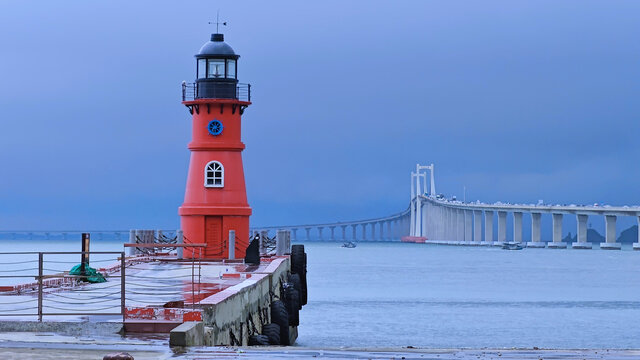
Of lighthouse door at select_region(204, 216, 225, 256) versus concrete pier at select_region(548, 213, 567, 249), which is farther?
concrete pier at select_region(548, 213, 567, 249)

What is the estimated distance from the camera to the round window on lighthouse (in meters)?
30.8

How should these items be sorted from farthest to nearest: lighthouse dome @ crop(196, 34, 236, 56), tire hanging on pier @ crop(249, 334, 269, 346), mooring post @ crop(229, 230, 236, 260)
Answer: lighthouse dome @ crop(196, 34, 236, 56) < mooring post @ crop(229, 230, 236, 260) < tire hanging on pier @ crop(249, 334, 269, 346)

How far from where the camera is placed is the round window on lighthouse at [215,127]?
3084cm

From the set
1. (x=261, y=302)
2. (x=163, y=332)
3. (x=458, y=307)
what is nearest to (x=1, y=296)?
(x=261, y=302)

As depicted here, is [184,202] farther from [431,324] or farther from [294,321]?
[431,324]

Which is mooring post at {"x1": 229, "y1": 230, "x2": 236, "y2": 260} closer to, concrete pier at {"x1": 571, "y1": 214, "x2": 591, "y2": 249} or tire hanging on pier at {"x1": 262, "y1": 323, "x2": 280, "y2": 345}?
tire hanging on pier at {"x1": 262, "y1": 323, "x2": 280, "y2": 345}

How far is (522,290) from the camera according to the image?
6144cm

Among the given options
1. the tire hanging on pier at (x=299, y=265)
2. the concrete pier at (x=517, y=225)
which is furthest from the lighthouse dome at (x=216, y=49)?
the concrete pier at (x=517, y=225)

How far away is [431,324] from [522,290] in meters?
23.3

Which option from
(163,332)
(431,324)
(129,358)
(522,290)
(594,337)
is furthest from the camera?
(522,290)

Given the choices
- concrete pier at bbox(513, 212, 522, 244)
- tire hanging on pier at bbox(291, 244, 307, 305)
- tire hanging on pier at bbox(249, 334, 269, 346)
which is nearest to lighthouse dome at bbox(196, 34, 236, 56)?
tire hanging on pier at bbox(291, 244, 307, 305)

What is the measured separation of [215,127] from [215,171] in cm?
124

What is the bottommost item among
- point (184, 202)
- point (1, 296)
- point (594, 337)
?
point (594, 337)

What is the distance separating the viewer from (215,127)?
1216 inches
